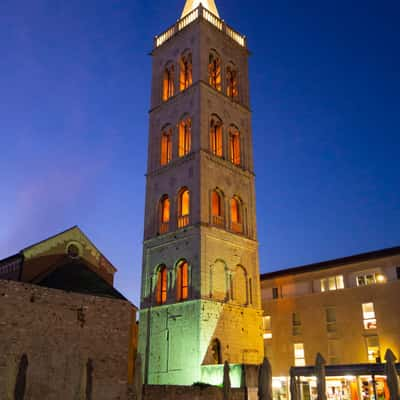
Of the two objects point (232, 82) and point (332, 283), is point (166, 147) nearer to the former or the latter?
point (232, 82)

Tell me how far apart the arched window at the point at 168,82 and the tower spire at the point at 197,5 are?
5.13m

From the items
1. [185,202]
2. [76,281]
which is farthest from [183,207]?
[76,281]

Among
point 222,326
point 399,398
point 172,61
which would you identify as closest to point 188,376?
point 222,326

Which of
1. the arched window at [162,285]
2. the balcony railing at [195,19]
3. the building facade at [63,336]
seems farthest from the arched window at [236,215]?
the balcony railing at [195,19]

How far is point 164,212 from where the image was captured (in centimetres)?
3603

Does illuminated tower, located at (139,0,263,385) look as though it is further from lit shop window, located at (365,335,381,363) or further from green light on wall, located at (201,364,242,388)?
lit shop window, located at (365,335,381,363)

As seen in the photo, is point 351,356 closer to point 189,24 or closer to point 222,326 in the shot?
point 222,326

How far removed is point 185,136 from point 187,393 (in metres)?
19.0

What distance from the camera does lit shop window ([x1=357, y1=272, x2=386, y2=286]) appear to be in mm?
35703

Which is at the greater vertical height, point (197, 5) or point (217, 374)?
point (197, 5)

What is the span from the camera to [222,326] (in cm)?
3097

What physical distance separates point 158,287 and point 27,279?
387 inches

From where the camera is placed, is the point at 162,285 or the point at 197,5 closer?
the point at 162,285

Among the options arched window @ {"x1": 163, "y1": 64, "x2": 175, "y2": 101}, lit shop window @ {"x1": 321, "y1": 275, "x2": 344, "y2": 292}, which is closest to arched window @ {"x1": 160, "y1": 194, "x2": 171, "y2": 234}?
arched window @ {"x1": 163, "y1": 64, "x2": 175, "y2": 101}
